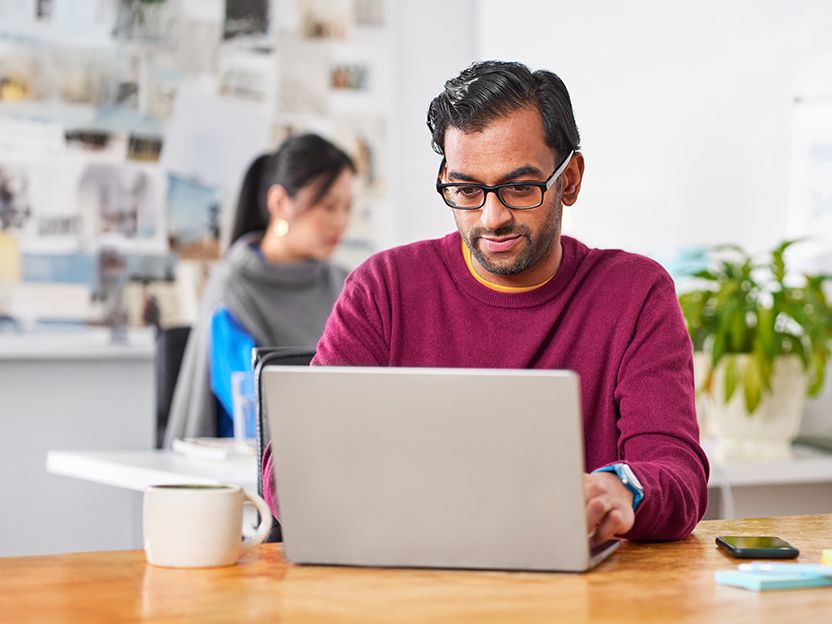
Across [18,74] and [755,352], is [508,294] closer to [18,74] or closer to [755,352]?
[755,352]

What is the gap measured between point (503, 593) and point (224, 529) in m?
0.29

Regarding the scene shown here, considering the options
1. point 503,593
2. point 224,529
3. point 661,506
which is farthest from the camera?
point 661,506

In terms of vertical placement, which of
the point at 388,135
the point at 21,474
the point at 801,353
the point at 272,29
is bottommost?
the point at 21,474

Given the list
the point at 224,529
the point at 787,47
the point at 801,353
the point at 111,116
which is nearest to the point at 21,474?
the point at 111,116

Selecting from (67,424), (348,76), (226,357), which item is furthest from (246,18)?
(67,424)

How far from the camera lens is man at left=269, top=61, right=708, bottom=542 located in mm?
1636

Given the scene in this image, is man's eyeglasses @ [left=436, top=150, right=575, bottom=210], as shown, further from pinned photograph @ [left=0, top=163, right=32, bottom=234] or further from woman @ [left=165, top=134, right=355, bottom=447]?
pinned photograph @ [left=0, top=163, right=32, bottom=234]

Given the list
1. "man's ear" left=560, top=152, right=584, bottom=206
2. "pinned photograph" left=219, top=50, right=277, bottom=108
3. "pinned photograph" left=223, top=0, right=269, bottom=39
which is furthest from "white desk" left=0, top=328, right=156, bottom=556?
"man's ear" left=560, top=152, right=584, bottom=206

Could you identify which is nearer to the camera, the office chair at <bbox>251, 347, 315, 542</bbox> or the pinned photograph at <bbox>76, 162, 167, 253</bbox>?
the office chair at <bbox>251, 347, 315, 542</bbox>

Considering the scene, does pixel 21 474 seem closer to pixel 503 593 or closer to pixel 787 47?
pixel 787 47

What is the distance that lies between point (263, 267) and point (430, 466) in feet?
8.52

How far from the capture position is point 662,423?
1.57m

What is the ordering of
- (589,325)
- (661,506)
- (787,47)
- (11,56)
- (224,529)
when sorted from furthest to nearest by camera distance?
(11,56)
(787,47)
(589,325)
(661,506)
(224,529)

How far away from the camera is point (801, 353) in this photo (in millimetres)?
2988
